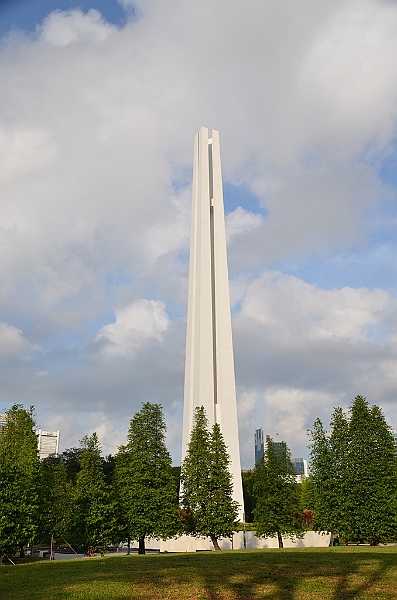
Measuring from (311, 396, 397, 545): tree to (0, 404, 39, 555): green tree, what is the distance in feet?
47.2

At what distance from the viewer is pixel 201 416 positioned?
111ft

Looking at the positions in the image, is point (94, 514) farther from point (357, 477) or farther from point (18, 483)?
point (357, 477)

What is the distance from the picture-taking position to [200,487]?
30.6m

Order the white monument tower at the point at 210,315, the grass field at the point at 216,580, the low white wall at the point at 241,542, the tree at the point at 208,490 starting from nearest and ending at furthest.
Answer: the grass field at the point at 216,580, the tree at the point at 208,490, the low white wall at the point at 241,542, the white monument tower at the point at 210,315

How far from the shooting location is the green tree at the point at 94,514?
92.8ft

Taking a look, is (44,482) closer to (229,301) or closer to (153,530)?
(153,530)

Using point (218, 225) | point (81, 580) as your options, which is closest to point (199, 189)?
point (218, 225)

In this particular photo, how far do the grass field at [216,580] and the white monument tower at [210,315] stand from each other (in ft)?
83.4

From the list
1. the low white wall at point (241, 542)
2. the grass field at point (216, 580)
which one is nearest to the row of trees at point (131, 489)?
the low white wall at point (241, 542)

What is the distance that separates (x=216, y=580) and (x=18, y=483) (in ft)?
50.7

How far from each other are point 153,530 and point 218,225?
87.1 ft

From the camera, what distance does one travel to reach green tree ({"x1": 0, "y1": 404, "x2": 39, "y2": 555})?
25156 millimetres

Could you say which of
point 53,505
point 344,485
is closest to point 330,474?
point 344,485

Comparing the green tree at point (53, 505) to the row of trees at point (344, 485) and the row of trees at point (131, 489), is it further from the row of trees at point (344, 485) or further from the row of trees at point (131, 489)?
the row of trees at point (344, 485)
